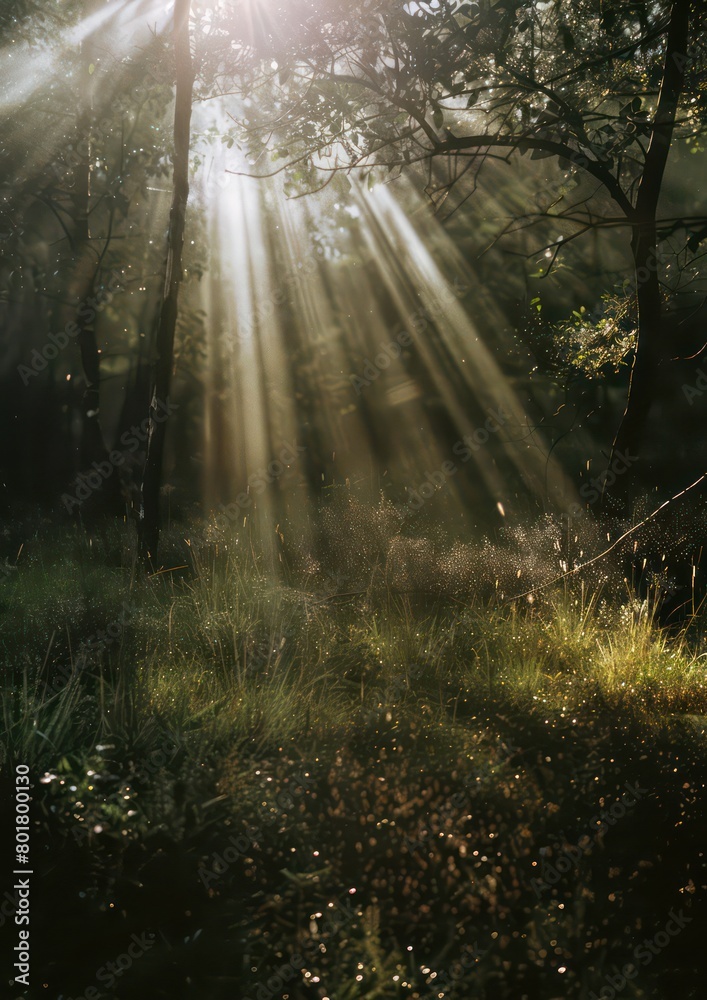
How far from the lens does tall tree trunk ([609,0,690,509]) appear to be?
618 centimetres

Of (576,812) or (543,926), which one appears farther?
(576,812)

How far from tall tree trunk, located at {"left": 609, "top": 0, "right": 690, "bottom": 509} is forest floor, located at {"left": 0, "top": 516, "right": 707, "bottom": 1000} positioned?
6.31ft

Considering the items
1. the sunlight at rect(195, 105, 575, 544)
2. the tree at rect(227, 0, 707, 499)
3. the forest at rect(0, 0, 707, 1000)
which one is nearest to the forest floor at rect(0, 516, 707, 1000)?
the forest at rect(0, 0, 707, 1000)

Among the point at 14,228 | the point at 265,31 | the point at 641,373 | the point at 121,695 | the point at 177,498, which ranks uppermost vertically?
the point at 265,31

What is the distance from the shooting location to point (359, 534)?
23.4 feet

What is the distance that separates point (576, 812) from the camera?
378 cm

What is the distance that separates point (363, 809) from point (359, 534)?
3.61 meters

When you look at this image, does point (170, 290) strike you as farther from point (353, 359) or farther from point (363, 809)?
point (363, 809)

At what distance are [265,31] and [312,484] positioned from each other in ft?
19.2

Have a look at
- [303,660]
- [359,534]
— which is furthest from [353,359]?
[303,660]

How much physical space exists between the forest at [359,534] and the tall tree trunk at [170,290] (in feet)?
0.19

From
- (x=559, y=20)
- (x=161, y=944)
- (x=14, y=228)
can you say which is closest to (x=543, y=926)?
(x=161, y=944)

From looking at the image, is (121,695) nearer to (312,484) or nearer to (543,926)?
(543,926)

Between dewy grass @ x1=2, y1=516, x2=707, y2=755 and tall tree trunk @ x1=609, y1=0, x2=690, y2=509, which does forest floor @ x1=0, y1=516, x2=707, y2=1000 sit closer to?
dewy grass @ x1=2, y1=516, x2=707, y2=755
